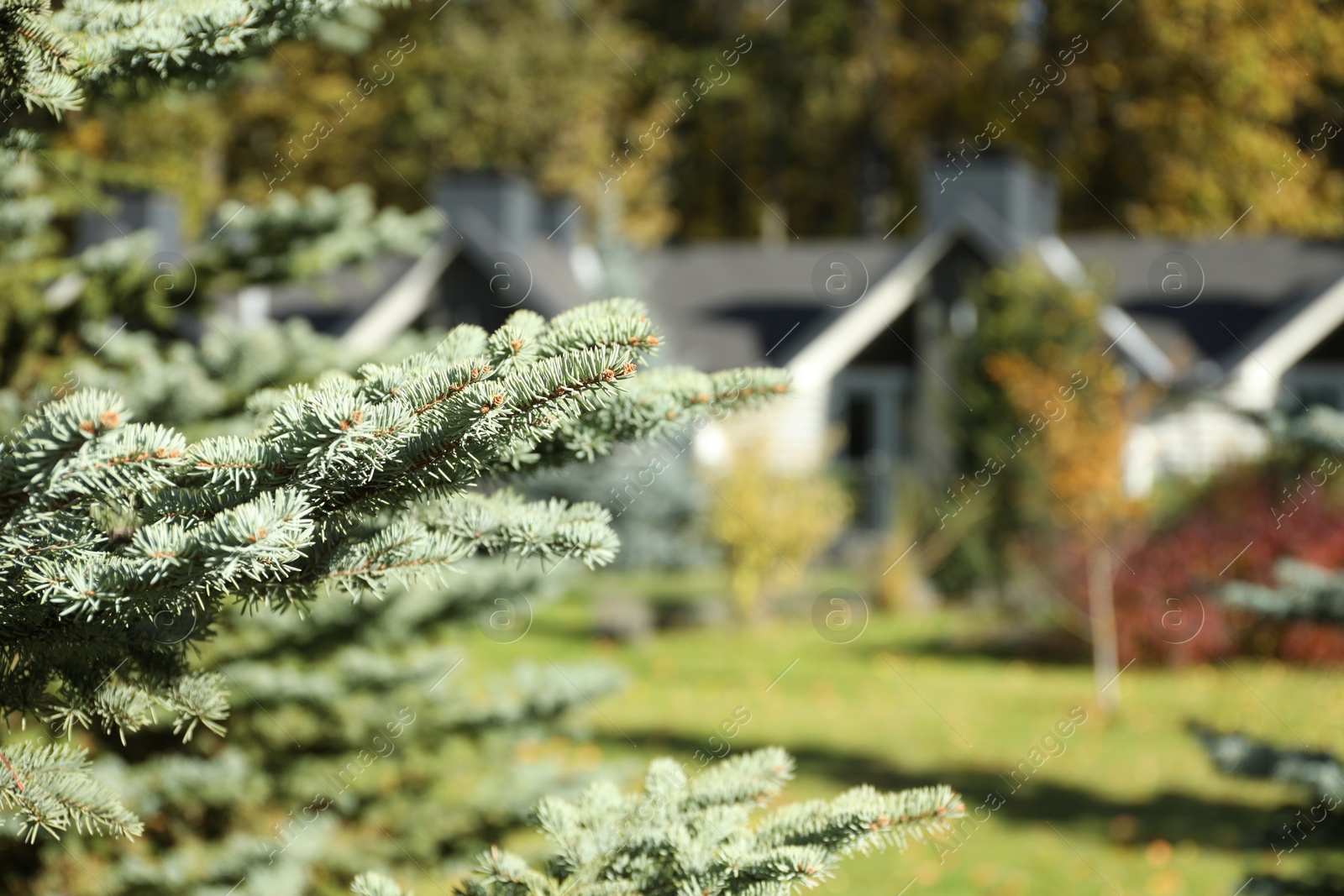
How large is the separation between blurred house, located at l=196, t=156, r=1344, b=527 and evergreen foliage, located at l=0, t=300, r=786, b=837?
51.6 feet

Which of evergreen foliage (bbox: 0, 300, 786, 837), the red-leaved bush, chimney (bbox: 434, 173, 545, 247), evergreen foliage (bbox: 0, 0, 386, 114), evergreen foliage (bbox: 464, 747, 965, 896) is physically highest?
chimney (bbox: 434, 173, 545, 247)

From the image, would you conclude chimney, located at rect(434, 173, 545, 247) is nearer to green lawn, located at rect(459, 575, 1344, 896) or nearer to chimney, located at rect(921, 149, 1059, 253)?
chimney, located at rect(921, 149, 1059, 253)

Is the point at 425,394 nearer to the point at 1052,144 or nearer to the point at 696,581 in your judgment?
the point at 696,581

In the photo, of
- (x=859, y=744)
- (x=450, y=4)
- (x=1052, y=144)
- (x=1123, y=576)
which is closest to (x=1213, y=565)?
(x=1123, y=576)

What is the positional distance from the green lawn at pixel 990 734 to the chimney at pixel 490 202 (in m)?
9.41

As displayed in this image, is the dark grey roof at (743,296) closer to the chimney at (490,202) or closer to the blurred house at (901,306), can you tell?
the blurred house at (901,306)

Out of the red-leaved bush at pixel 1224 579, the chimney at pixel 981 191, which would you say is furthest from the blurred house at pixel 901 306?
the red-leaved bush at pixel 1224 579

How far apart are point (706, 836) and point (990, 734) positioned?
25.3 feet

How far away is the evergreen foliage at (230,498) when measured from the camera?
4.45 feet

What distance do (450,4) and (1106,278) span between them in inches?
831

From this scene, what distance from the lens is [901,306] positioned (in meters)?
19.6

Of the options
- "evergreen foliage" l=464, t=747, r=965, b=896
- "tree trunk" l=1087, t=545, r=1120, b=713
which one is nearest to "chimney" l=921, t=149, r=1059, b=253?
"tree trunk" l=1087, t=545, r=1120, b=713

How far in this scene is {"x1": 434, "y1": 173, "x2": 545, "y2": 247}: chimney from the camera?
21.5m

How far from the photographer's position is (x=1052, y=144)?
29.9 metres
